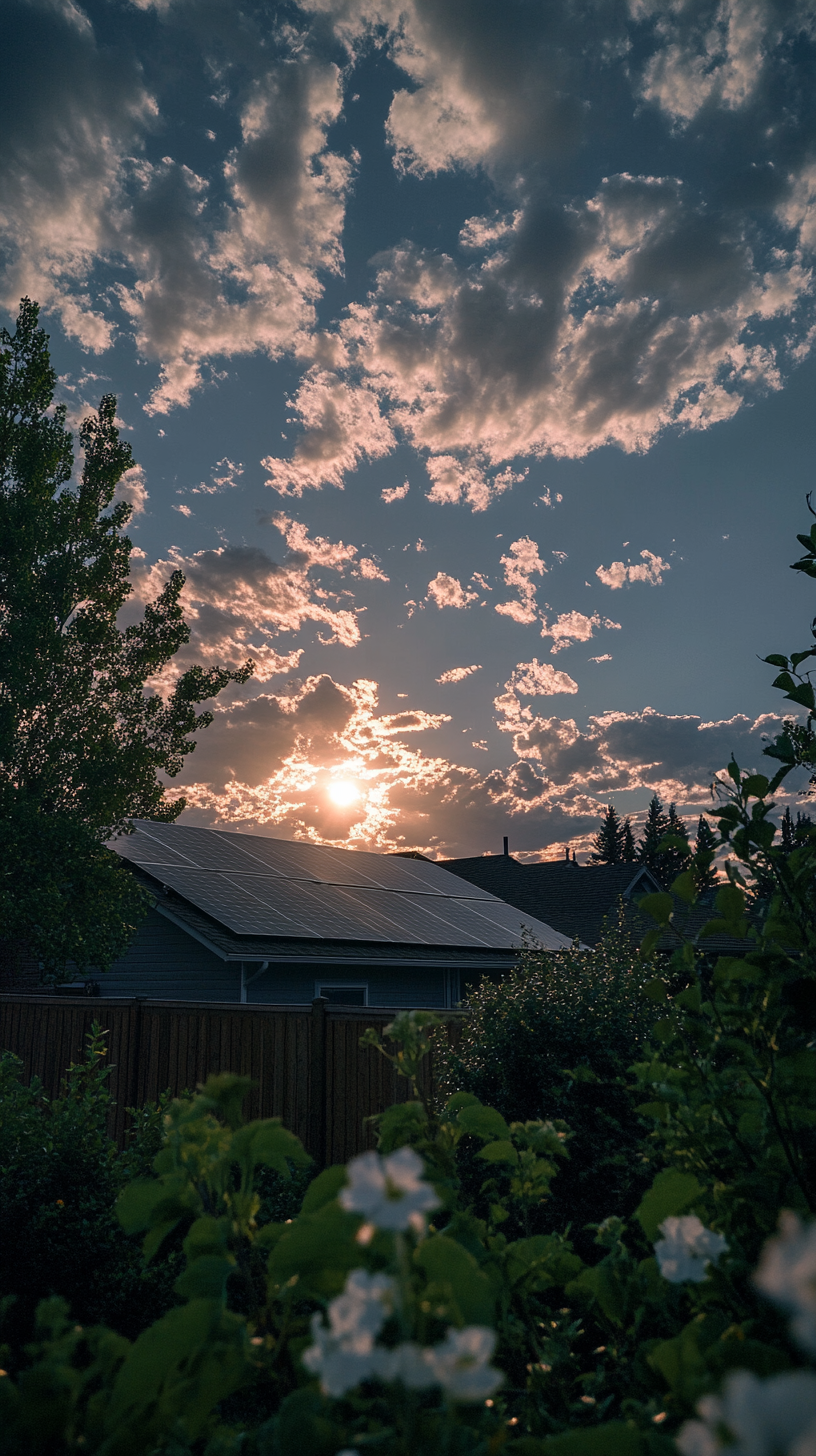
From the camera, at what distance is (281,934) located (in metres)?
10.5

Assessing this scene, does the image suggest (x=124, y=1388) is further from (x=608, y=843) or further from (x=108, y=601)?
(x=608, y=843)

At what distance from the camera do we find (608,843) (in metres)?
64.6

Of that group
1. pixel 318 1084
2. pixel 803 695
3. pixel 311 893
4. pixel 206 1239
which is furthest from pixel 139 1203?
pixel 311 893

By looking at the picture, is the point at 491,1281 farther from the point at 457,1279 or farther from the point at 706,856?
the point at 706,856

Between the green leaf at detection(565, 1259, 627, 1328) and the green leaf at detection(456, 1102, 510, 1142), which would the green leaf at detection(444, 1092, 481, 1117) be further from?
the green leaf at detection(565, 1259, 627, 1328)

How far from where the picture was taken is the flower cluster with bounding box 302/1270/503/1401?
0.51 meters

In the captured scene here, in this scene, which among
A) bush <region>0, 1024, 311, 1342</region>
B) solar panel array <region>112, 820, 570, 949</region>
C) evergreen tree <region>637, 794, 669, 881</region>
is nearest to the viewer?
bush <region>0, 1024, 311, 1342</region>

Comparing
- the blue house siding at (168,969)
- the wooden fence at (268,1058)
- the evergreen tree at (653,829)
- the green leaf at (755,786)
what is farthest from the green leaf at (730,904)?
the evergreen tree at (653,829)

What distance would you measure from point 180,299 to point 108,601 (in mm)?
4496

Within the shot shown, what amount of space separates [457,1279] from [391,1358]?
17 cm

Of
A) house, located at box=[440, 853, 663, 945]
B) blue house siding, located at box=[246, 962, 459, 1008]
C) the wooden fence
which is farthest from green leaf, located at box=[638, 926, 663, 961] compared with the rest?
house, located at box=[440, 853, 663, 945]

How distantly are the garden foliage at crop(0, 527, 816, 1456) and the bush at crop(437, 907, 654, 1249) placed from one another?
2274 millimetres

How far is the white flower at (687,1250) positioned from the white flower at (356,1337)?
0.52 m

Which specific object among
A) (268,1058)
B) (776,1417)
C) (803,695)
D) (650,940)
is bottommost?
(268,1058)
